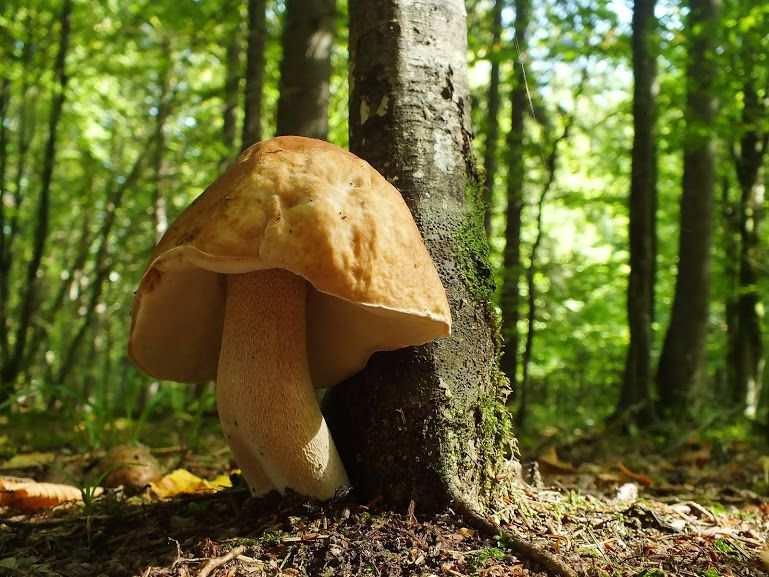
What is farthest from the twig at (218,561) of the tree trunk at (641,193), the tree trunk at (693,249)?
the tree trunk at (693,249)

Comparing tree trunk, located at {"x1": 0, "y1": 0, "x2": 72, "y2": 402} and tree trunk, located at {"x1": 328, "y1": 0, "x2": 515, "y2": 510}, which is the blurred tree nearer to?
tree trunk, located at {"x1": 328, "y1": 0, "x2": 515, "y2": 510}

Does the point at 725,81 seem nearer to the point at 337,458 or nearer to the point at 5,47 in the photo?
the point at 337,458

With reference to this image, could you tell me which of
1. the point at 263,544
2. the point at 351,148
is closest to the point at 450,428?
the point at 263,544

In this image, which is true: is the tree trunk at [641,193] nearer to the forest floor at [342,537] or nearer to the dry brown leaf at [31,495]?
the forest floor at [342,537]

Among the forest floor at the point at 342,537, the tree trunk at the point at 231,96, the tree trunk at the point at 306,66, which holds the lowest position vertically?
the forest floor at the point at 342,537

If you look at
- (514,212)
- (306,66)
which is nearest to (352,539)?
(306,66)

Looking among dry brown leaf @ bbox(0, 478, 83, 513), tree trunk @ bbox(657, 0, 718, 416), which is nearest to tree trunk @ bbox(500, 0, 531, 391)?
tree trunk @ bbox(657, 0, 718, 416)
